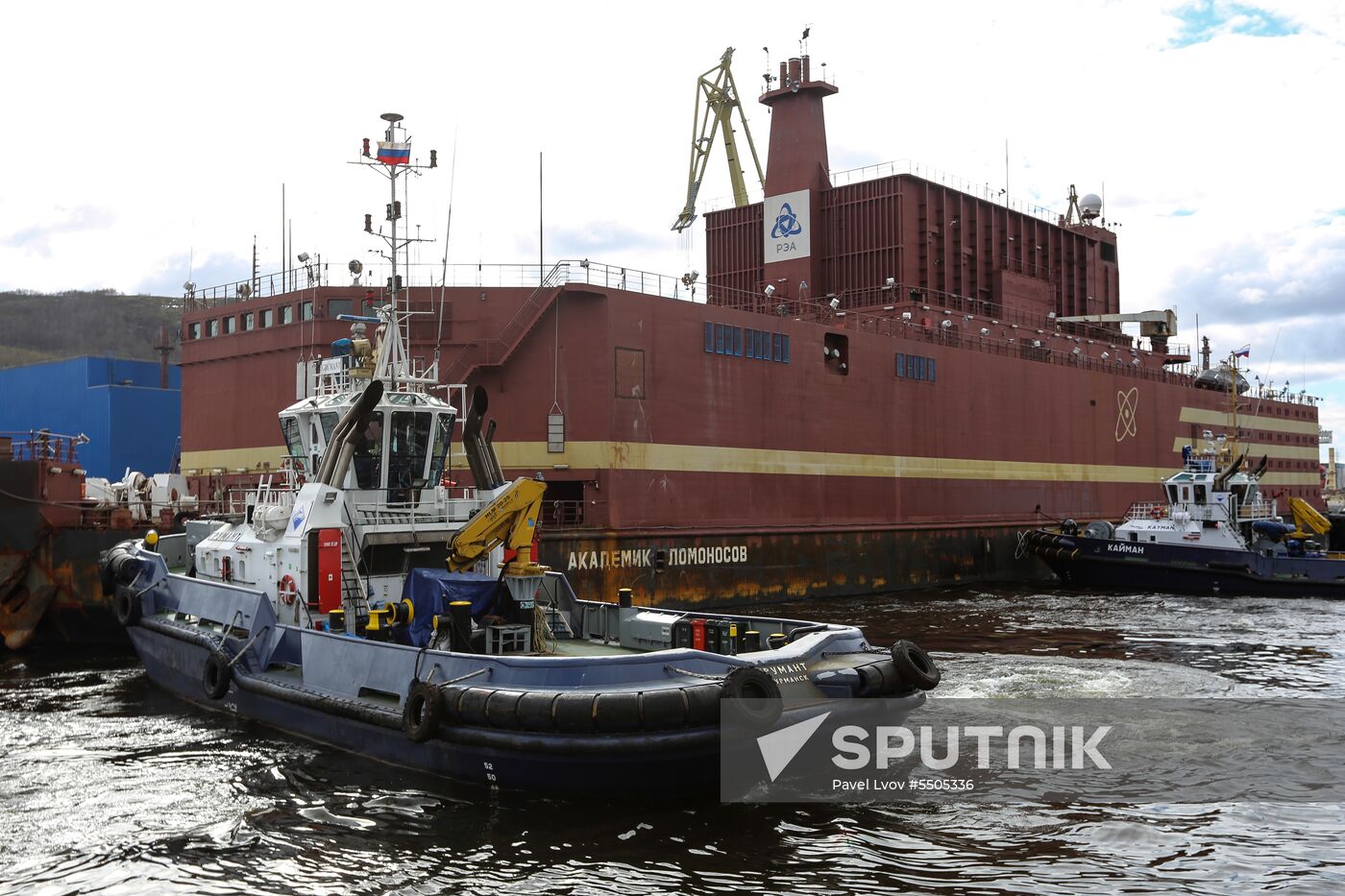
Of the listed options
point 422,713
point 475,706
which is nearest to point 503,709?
point 475,706

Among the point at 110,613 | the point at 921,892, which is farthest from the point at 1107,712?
the point at 110,613

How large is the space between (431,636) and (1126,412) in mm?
36969

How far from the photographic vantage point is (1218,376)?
4809cm

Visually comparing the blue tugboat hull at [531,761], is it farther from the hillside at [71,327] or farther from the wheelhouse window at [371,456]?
the hillside at [71,327]

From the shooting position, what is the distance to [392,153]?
1328 cm

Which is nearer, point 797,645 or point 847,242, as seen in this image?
point 797,645

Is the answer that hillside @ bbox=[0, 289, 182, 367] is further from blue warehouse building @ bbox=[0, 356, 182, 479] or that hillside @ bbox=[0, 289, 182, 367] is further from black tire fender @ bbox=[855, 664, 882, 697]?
black tire fender @ bbox=[855, 664, 882, 697]

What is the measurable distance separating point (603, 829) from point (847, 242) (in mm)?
30564

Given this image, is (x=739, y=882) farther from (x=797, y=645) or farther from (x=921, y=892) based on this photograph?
(x=797, y=645)

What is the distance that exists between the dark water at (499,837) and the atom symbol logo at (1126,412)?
34062mm

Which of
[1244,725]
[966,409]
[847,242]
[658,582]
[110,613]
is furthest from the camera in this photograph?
[847,242]

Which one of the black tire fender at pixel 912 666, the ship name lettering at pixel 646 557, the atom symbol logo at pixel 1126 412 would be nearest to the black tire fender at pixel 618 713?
the black tire fender at pixel 912 666

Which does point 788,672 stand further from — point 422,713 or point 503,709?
point 422,713

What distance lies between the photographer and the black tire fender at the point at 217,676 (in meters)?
11.6
